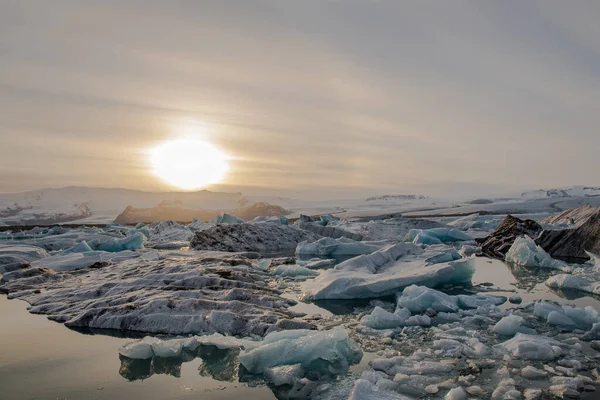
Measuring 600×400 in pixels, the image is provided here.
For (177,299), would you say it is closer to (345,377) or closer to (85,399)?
(85,399)

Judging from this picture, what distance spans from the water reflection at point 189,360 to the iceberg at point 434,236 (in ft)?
43.3

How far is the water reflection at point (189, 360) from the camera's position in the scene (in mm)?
3895

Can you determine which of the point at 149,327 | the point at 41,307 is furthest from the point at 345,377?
the point at 41,307

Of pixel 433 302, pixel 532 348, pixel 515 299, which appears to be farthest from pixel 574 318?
pixel 433 302

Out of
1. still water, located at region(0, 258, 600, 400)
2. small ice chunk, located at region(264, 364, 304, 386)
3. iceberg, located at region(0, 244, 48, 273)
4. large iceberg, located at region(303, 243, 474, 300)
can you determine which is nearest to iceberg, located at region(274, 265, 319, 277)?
large iceberg, located at region(303, 243, 474, 300)

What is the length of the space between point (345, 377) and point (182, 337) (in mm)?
2216

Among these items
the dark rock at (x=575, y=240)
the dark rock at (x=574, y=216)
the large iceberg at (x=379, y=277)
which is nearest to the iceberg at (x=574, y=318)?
the large iceberg at (x=379, y=277)

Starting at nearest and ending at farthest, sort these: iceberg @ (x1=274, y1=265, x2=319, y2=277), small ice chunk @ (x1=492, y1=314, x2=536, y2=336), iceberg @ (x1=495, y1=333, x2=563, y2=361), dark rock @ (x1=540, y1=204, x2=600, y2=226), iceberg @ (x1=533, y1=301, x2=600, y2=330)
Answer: iceberg @ (x1=495, y1=333, x2=563, y2=361) < small ice chunk @ (x1=492, y1=314, x2=536, y2=336) < iceberg @ (x1=533, y1=301, x2=600, y2=330) < iceberg @ (x1=274, y1=265, x2=319, y2=277) < dark rock @ (x1=540, y1=204, x2=600, y2=226)

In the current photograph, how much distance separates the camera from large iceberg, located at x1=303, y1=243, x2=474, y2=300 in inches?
284

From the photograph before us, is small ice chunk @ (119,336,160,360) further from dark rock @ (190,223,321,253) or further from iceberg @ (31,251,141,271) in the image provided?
dark rock @ (190,223,321,253)

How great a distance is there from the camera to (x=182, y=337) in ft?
16.8

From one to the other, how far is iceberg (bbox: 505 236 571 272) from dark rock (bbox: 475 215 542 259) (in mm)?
2849

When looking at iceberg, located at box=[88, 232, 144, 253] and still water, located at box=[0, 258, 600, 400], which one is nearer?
still water, located at box=[0, 258, 600, 400]

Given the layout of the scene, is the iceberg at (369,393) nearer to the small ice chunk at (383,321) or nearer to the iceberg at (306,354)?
the iceberg at (306,354)
